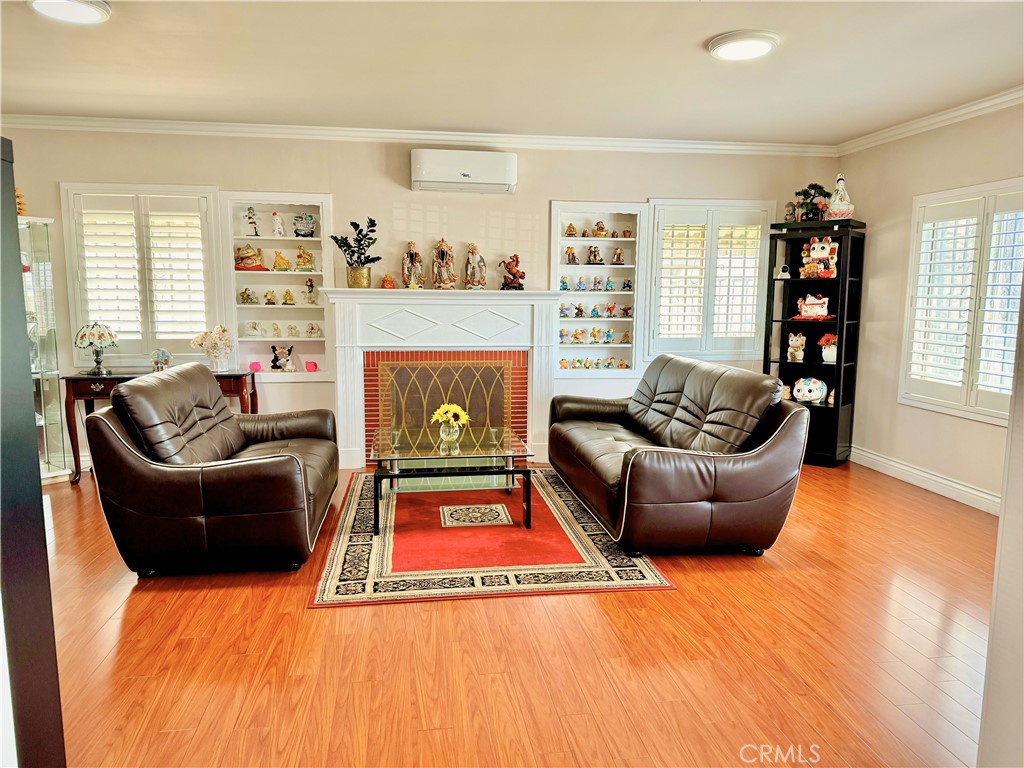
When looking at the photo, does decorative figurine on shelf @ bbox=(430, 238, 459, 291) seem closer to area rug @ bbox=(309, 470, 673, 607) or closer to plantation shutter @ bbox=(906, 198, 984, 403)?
area rug @ bbox=(309, 470, 673, 607)

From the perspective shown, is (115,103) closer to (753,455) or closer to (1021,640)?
(753,455)

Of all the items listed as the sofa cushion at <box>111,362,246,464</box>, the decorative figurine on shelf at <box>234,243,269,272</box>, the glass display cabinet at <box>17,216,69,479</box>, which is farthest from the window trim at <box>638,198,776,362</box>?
the glass display cabinet at <box>17,216,69,479</box>

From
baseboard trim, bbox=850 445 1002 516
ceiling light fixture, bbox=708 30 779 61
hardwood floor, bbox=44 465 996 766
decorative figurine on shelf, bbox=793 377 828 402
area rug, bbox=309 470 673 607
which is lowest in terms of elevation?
hardwood floor, bbox=44 465 996 766

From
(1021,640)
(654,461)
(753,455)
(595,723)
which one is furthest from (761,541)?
(1021,640)

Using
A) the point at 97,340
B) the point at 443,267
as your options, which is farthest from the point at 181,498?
the point at 443,267

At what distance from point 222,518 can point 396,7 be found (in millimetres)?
2470

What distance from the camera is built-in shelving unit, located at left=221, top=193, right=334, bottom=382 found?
528 centimetres

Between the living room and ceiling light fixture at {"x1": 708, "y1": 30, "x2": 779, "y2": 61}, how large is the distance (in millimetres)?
68

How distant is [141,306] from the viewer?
5.14 meters

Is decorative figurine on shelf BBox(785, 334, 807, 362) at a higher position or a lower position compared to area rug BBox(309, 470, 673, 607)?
higher

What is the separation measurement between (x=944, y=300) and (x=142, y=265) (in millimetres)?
6026

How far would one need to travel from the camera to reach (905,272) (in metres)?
4.96

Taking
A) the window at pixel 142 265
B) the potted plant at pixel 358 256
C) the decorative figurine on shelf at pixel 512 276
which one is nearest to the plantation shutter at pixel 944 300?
the decorative figurine on shelf at pixel 512 276

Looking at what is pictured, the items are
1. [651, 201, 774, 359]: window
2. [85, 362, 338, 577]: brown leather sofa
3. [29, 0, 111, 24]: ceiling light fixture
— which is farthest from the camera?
[651, 201, 774, 359]: window
